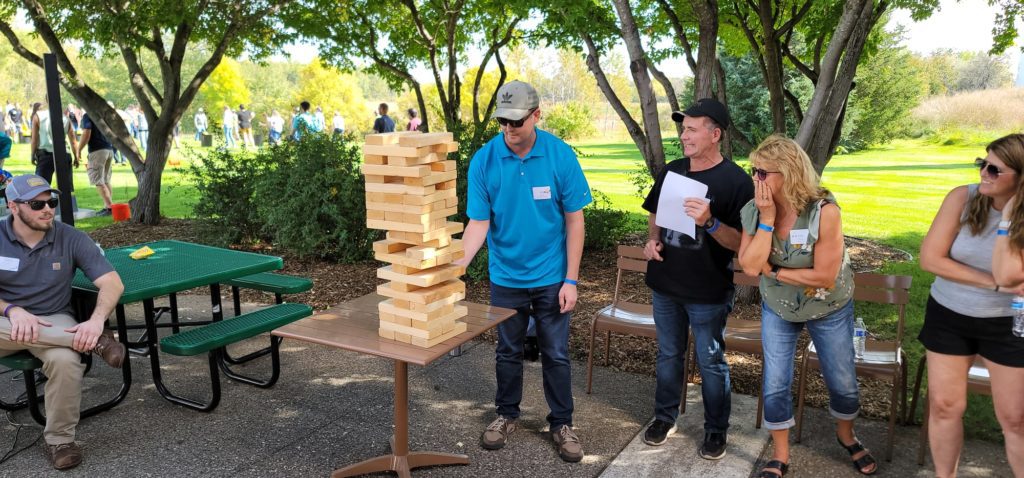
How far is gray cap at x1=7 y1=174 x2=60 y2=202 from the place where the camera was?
3854 mm

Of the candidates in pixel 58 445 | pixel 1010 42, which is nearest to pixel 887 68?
pixel 1010 42

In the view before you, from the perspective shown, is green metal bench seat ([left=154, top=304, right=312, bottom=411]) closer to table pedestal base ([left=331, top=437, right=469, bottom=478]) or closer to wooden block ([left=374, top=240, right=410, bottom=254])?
table pedestal base ([left=331, top=437, right=469, bottom=478])

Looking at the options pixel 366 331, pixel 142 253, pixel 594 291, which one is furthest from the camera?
pixel 594 291

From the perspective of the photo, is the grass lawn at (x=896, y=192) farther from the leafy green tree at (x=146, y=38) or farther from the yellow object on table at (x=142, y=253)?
the leafy green tree at (x=146, y=38)

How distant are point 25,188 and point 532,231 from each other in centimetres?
274

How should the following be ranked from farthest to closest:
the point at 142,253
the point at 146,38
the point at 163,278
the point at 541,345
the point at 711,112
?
the point at 146,38 → the point at 142,253 → the point at 163,278 → the point at 541,345 → the point at 711,112

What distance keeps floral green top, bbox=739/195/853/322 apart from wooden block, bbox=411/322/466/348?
1.41 m

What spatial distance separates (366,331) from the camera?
11.0 feet

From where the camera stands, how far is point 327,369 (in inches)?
206

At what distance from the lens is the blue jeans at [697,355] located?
12.0 ft

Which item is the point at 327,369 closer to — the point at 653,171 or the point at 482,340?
the point at 482,340

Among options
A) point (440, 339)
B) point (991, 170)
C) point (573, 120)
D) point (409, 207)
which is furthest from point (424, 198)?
point (573, 120)

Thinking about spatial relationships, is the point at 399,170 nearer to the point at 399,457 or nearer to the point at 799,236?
the point at 399,457

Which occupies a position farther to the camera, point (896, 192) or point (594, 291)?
point (896, 192)
